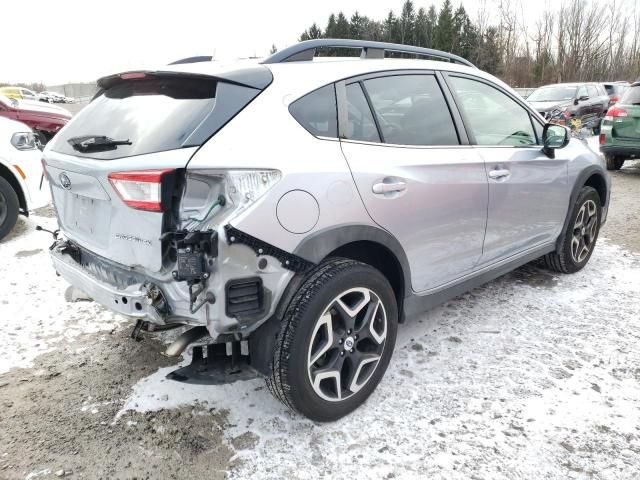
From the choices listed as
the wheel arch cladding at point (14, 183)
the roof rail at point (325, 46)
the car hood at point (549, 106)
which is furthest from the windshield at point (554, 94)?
the wheel arch cladding at point (14, 183)

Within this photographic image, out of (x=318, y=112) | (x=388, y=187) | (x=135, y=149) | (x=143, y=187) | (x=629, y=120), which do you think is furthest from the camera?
(x=629, y=120)

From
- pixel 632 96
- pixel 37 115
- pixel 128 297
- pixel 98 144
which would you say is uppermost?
pixel 632 96

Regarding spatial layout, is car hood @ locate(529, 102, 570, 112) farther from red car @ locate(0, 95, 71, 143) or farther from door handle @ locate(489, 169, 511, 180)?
red car @ locate(0, 95, 71, 143)

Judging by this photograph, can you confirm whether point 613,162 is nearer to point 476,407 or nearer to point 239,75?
point 476,407

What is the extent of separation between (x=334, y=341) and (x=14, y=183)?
186 inches

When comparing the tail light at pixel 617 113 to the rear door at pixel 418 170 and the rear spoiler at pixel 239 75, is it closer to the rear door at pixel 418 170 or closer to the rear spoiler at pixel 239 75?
the rear door at pixel 418 170

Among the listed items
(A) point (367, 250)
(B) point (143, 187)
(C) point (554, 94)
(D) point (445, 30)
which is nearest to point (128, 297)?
(B) point (143, 187)

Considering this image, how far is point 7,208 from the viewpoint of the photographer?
5.33 m

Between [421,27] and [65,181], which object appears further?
[421,27]

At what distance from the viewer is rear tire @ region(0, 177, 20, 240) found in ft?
17.4

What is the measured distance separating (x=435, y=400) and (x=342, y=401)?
544 mm

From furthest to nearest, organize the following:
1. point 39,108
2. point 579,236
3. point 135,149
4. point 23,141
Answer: point 39,108 < point 23,141 < point 579,236 < point 135,149

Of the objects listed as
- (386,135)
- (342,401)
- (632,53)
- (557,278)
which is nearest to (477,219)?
(386,135)

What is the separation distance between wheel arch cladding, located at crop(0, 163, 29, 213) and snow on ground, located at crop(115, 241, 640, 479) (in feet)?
12.1
